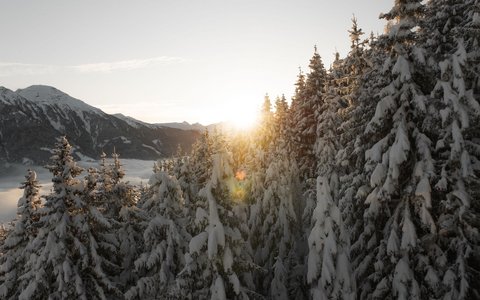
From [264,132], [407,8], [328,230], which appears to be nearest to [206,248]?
[328,230]

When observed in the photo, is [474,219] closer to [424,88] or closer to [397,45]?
[424,88]

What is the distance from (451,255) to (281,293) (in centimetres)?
1424

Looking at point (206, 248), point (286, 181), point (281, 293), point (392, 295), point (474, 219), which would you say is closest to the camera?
point (474, 219)

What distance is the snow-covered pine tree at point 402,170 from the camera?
14805 mm

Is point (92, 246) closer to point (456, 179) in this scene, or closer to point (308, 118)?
point (456, 179)

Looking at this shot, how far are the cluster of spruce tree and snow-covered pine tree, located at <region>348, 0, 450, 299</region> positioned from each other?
1.8 inches

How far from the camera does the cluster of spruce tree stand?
14.9 metres

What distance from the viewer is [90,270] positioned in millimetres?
19828

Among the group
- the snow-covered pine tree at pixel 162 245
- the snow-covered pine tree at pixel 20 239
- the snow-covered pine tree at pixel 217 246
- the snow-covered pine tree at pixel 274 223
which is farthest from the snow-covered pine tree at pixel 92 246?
the snow-covered pine tree at pixel 274 223

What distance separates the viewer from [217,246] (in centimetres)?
1647

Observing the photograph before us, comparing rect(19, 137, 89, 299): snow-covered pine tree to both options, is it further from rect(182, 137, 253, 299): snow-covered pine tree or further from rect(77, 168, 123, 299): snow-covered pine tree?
rect(182, 137, 253, 299): snow-covered pine tree

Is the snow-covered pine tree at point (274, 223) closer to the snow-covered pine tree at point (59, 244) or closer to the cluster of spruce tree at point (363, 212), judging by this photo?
the cluster of spruce tree at point (363, 212)

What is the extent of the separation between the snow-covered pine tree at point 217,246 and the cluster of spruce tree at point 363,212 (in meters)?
0.06

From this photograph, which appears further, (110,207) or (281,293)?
(281,293)
